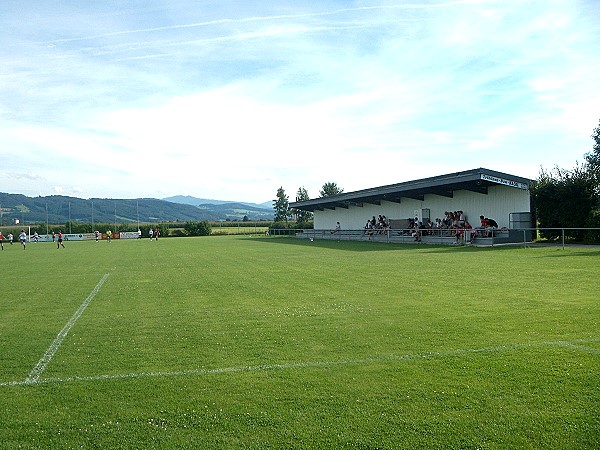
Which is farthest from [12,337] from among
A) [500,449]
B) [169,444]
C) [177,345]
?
[500,449]

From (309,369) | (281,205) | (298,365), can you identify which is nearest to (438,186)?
(298,365)

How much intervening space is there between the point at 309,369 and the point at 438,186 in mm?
29923

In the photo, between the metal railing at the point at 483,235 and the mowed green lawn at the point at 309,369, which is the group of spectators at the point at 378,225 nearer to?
the metal railing at the point at 483,235

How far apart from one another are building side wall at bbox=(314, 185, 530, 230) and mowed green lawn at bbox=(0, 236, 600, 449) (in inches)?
789

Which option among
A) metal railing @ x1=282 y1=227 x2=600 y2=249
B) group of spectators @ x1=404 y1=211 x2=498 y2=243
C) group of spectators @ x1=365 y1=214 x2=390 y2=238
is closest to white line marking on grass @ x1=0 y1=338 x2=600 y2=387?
metal railing @ x1=282 y1=227 x2=600 y2=249

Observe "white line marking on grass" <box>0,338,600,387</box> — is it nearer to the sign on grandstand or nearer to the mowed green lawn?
the mowed green lawn

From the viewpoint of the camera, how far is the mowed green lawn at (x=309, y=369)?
439cm

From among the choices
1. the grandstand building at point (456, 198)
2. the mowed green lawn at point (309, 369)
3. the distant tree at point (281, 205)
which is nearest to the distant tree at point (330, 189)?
the distant tree at point (281, 205)

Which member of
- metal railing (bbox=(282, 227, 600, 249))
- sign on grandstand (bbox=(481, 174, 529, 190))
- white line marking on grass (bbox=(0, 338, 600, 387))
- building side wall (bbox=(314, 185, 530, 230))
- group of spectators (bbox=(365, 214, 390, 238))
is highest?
sign on grandstand (bbox=(481, 174, 529, 190))

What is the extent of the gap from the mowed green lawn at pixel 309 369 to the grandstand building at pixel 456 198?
63.3ft

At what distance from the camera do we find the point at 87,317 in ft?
32.5

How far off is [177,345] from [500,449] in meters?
4.64

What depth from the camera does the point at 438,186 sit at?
113ft

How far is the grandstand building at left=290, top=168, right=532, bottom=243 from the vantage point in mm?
30656
